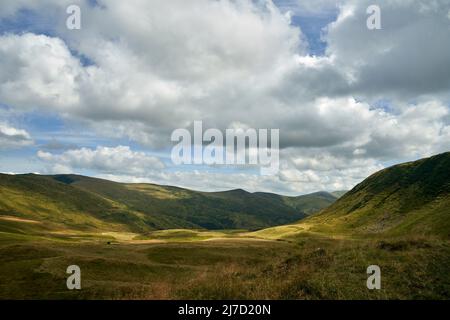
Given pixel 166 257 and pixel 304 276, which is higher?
pixel 304 276

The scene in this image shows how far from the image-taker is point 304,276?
66.4ft

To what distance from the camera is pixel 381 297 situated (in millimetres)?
16734

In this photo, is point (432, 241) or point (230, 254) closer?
point (432, 241)

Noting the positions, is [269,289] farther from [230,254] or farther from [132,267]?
[230,254]
